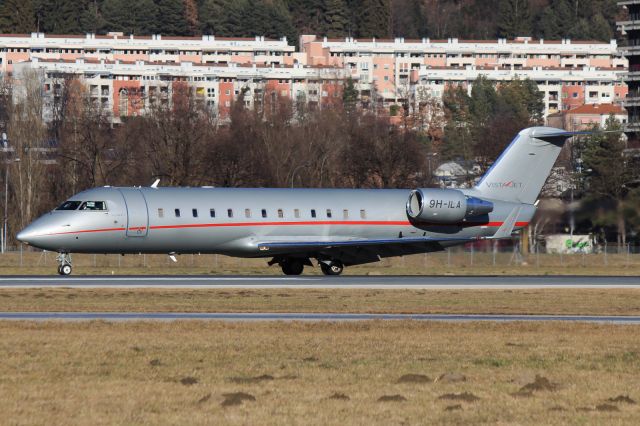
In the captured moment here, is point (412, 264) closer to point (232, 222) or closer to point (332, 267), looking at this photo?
point (332, 267)

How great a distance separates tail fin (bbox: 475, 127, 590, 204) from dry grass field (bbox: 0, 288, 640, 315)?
11.9 metres

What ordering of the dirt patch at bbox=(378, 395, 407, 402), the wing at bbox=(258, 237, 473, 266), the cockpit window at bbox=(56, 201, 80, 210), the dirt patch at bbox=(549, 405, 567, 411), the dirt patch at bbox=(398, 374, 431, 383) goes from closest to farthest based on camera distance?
the dirt patch at bbox=(549, 405, 567, 411) < the dirt patch at bbox=(378, 395, 407, 402) < the dirt patch at bbox=(398, 374, 431, 383) < the cockpit window at bbox=(56, 201, 80, 210) < the wing at bbox=(258, 237, 473, 266)

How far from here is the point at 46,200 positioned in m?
105

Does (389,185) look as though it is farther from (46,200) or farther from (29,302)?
(29,302)

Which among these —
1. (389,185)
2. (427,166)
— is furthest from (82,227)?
(427,166)

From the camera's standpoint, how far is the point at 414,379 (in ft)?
73.9

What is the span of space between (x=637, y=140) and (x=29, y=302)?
3685 inches

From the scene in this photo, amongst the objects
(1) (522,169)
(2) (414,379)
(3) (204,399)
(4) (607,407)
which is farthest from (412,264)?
(3) (204,399)

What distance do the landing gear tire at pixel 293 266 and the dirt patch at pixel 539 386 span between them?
33006 millimetres

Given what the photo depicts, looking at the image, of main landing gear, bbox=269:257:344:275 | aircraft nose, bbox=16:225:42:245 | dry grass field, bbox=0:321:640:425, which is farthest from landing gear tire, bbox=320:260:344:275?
dry grass field, bbox=0:321:640:425

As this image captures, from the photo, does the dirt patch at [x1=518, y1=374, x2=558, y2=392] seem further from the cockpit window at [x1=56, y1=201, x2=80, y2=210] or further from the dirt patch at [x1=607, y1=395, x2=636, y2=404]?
the cockpit window at [x1=56, y1=201, x2=80, y2=210]

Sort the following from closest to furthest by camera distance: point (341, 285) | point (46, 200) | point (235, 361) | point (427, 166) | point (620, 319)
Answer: point (235, 361), point (620, 319), point (341, 285), point (46, 200), point (427, 166)

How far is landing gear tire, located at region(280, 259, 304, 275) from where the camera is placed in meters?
55.2

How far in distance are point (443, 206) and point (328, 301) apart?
16.3m
